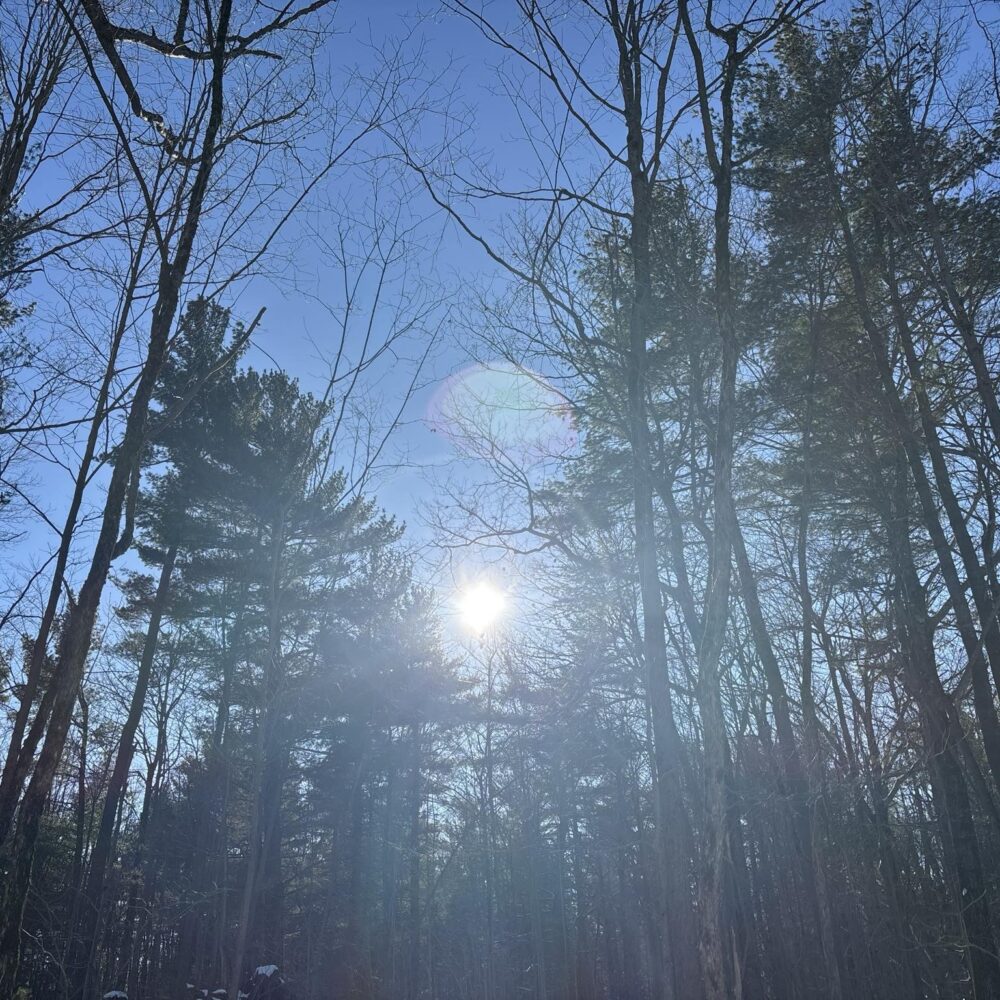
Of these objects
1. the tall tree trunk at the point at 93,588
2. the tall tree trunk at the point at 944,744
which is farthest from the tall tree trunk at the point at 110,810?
the tall tree trunk at the point at 944,744

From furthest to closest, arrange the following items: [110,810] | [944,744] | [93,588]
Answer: [110,810] → [944,744] → [93,588]

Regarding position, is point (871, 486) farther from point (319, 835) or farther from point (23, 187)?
point (319, 835)

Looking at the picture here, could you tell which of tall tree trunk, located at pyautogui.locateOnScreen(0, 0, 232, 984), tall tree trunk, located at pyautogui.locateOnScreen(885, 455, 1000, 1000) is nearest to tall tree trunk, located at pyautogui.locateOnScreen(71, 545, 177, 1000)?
tall tree trunk, located at pyautogui.locateOnScreen(0, 0, 232, 984)

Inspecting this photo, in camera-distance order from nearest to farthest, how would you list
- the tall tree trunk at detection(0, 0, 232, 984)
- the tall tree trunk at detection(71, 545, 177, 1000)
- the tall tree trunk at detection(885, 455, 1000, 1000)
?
the tall tree trunk at detection(0, 0, 232, 984)
the tall tree trunk at detection(885, 455, 1000, 1000)
the tall tree trunk at detection(71, 545, 177, 1000)

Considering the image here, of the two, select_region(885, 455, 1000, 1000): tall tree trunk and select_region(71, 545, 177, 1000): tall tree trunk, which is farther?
select_region(71, 545, 177, 1000): tall tree trunk

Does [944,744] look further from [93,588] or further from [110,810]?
[110,810]

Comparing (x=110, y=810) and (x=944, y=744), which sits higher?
(x=110, y=810)

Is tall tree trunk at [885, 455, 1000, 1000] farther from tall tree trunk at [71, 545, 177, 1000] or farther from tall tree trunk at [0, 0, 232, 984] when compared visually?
tall tree trunk at [71, 545, 177, 1000]

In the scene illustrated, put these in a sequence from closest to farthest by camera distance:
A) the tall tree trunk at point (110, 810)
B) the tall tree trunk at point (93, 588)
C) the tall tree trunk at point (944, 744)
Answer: the tall tree trunk at point (93, 588) < the tall tree trunk at point (944, 744) < the tall tree trunk at point (110, 810)

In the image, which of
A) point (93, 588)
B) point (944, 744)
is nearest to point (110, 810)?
point (93, 588)

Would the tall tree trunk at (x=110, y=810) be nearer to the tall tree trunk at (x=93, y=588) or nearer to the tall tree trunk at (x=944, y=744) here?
the tall tree trunk at (x=93, y=588)

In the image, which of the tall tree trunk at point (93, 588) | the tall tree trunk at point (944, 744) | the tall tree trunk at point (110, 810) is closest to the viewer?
the tall tree trunk at point (93, 588)

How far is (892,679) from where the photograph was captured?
11.2 meters

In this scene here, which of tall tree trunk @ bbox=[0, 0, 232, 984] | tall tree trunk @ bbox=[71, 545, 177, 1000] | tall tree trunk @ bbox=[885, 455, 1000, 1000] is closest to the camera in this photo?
tall tree trunk @ bbox=[0, 0, 232, 984]
